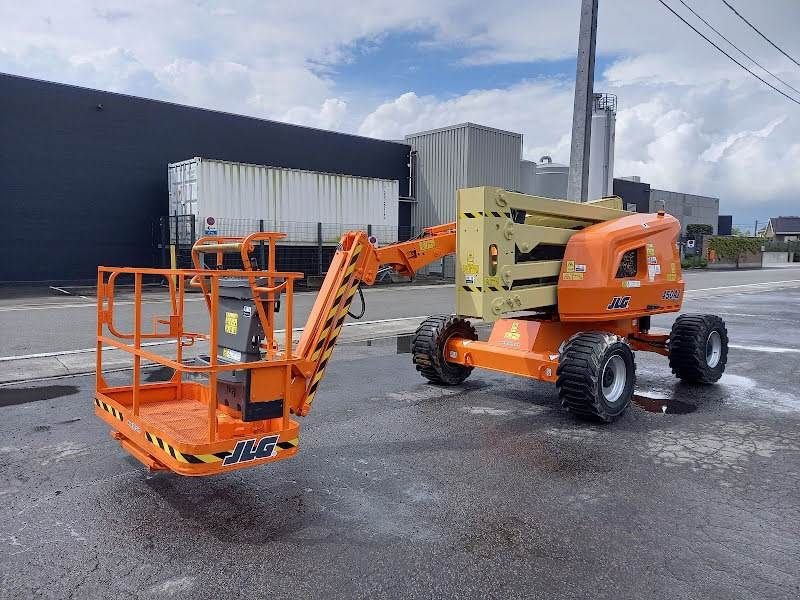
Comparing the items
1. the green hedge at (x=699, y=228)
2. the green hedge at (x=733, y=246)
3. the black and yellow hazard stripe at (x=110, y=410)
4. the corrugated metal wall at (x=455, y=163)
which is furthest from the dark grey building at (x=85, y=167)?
the green hedge at (x=699, y=228)

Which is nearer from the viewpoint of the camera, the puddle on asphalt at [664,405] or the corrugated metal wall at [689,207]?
the puddle on asphalt at [664,405]

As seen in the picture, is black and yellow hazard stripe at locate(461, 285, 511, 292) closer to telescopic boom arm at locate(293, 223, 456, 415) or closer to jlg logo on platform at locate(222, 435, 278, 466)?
telescopic boom arm at locate(293, 223, 456, 415)

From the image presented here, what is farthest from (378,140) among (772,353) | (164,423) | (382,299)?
(164,423)

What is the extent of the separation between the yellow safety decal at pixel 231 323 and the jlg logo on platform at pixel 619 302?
3.97 meters

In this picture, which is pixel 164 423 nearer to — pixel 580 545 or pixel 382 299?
pixel 580 545

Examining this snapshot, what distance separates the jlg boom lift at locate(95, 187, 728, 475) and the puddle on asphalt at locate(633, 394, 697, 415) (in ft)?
2.07

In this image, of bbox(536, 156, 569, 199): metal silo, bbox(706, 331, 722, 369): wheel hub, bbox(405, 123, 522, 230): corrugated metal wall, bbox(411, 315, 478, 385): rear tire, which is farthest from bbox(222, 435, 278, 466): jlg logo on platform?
bbox(536, 156, 569, 199): metal silo

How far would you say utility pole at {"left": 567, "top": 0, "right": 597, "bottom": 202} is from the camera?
13.4m

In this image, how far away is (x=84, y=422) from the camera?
6.02 m

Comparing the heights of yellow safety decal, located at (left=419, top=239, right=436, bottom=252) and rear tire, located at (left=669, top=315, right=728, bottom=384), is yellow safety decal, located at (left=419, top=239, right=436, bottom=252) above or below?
above

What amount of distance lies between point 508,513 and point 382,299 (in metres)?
14.8

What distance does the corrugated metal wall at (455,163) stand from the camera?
97.7 feet

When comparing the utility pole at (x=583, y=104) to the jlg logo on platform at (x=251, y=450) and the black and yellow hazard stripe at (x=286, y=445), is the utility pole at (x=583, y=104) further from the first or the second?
the jlg logo on platform at (x=251, y=450)

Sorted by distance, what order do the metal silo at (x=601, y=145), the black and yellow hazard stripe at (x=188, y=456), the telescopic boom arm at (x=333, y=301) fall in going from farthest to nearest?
the metal silo at (x=601, y=145)
the telescopic boom arm at (x=333, y=301)
the black and yellow hazard stripe at (x=188, y=456)
